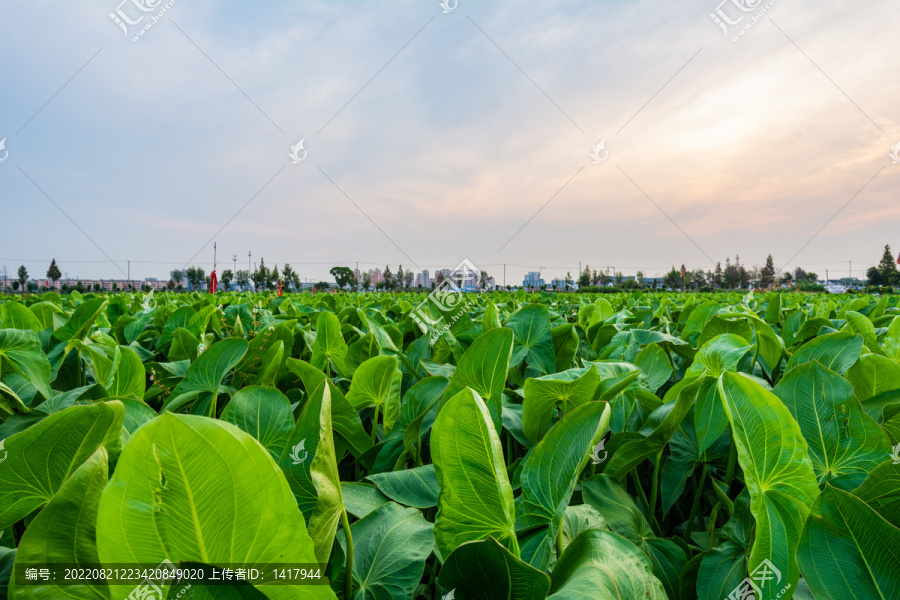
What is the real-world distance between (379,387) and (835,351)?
3.31 feet

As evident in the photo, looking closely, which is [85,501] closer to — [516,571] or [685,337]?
[516,571]

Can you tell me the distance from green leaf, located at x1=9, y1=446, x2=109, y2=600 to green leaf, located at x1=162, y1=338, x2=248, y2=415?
64cm

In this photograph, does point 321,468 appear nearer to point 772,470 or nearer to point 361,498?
point 361,498

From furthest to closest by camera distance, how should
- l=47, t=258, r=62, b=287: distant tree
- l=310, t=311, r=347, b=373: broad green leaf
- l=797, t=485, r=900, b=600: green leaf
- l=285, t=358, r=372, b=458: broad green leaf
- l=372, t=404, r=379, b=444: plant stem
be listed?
l=47, t=258, r=62, b=287: distant tree
l=310, t=311, r=347, b=373: broad green leaf
l=372, t=404, r=379, b=444: plant stem
l=285, t=358, r=372, b=458: broad green leaf
l=797, t=485, r=900, b=600: green leaf

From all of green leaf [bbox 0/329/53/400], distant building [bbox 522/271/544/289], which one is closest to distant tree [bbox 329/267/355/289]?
distant building [bbox 522/271/544/289]

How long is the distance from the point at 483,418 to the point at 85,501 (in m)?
0.36

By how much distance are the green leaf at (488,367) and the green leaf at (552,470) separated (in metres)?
0.20

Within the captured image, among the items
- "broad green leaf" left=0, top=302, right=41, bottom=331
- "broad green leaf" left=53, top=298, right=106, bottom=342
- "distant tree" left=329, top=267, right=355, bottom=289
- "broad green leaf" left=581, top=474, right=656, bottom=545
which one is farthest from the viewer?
"distant tree" left=329, top=267, right=355, bottom=289

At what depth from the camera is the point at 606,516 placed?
0.71m

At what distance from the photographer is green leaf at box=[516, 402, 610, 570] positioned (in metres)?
0.53

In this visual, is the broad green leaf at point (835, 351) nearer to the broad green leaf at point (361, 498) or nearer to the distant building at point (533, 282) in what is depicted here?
the broad green leaf at point (361, 498)

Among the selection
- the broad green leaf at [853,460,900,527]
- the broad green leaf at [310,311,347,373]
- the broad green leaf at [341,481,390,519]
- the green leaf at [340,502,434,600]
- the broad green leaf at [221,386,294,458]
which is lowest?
the green leaf at [340,502,434,600]

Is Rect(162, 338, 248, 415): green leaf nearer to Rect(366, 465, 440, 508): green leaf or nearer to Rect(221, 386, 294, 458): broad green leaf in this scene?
Rect(221, 386, 294, 458): broad green leaf

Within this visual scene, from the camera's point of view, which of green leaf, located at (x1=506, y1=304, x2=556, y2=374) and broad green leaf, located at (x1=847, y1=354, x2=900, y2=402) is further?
green leaf, located at (x1=506, y1=304, x2=556, y2=374)
